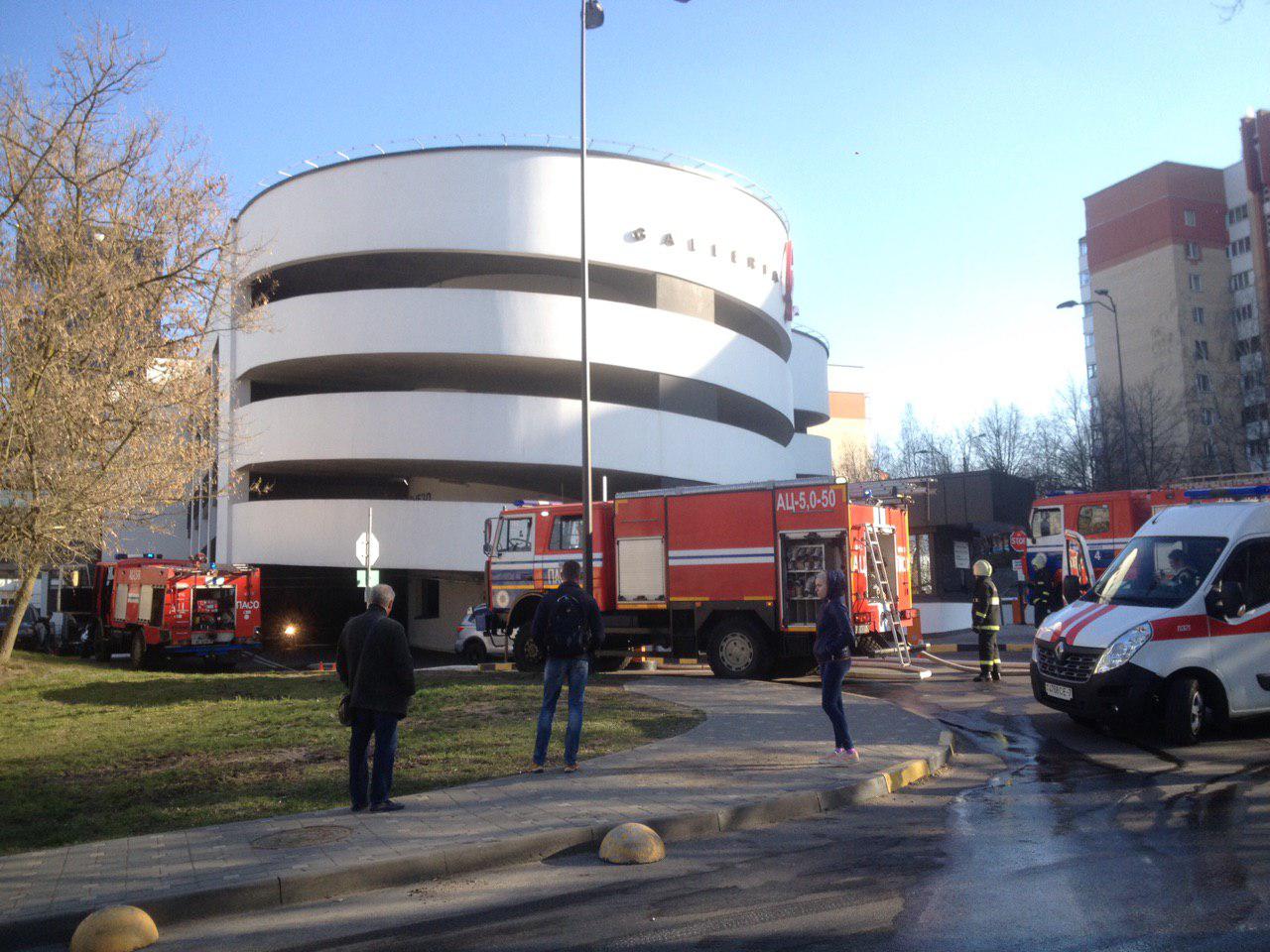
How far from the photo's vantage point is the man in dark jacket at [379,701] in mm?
7707

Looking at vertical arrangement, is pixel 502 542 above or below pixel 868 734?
above

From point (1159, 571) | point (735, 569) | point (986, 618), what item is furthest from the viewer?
point (735, 569)

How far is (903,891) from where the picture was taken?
570 cm

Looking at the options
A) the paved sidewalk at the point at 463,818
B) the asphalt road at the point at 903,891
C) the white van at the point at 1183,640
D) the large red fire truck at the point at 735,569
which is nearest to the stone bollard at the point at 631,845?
the asphalt road at the point at 903,891

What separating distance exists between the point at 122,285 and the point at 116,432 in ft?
8.09

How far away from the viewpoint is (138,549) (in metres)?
49.4

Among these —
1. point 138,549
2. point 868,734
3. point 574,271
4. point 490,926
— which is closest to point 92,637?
point 138,549

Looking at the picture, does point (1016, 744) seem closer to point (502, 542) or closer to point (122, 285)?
point (502, 542)

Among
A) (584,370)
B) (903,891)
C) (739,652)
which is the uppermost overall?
(584,370)

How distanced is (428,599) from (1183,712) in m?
33.6

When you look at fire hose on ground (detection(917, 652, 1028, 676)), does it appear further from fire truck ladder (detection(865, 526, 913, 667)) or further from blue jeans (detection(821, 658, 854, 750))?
blue jeans (detection(821, 658, 854, 750))

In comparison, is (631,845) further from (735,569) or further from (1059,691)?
(735,569)

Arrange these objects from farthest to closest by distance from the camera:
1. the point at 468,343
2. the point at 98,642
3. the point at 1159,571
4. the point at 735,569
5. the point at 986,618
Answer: the point at 468,343 → the point at 98,642 → the point at 735,569 → the point at 986,618 → the point at 1159,571

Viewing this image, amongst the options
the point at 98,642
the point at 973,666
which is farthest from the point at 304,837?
the point at 98,642
